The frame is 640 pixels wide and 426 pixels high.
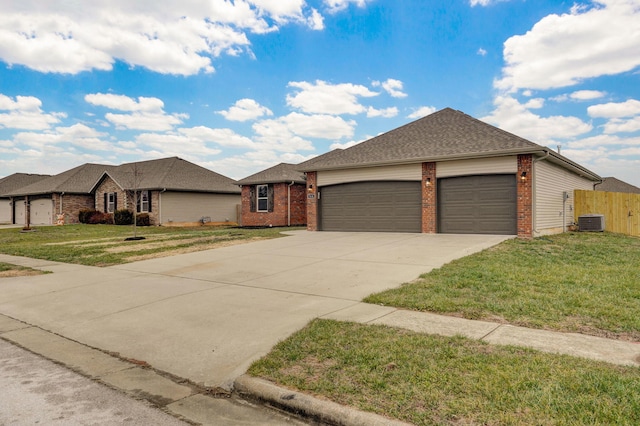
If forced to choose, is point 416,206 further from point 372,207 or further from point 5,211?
point 5,211

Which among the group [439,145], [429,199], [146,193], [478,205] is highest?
[439,145]

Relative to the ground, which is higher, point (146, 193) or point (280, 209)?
point (146, 193)

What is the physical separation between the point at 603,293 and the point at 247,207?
75.4 feet

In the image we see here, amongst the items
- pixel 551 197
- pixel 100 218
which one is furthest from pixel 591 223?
pixel 100 218

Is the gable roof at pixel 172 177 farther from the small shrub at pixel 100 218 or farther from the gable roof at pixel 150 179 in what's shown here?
the small shrub at pixel 100 218

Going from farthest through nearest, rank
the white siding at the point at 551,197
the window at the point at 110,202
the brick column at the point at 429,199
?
the window at the point at 110,202
the brick column at the point at 429,199
the white siding at the point at 551,197

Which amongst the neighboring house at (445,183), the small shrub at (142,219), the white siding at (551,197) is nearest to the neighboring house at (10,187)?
the small shrub at (142,219)

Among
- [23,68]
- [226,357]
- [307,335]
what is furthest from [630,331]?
[23,68]

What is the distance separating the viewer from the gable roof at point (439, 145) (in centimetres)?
1511

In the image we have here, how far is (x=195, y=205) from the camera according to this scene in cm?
3086

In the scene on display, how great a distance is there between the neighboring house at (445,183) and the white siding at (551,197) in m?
0.04

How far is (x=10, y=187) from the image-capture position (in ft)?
136

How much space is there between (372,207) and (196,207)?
16960mm

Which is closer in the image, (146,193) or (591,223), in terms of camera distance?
(591,223)
